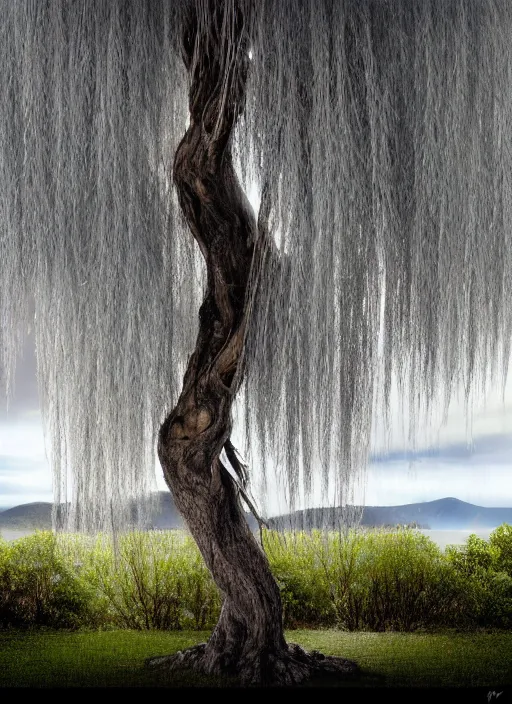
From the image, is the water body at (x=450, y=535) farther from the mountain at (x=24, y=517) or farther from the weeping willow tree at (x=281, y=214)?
the weeping willow tree at (x=281, y=214)

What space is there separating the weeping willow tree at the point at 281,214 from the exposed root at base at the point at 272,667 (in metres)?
0.71

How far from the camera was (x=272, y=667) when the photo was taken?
2.06 metres

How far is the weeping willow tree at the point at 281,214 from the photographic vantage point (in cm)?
146

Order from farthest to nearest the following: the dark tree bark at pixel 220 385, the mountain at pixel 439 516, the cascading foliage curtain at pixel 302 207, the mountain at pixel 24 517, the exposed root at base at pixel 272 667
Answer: the mountain at pixel 24 517 < the mountain at pixel 439 516 < the exposed root at base at pixel 272 667 < the dark tree bark at pixel 220 385 < the cascading foliage curtain at pixel 302 207

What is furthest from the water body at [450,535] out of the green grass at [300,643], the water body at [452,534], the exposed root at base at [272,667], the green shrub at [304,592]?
the exposed root at base at [272,667]

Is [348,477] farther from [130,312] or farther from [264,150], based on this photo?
[264,150]

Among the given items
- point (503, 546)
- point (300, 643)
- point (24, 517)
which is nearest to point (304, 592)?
point (300, 643)

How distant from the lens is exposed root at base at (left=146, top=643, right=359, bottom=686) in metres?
2.06

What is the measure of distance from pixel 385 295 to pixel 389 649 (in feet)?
5.82

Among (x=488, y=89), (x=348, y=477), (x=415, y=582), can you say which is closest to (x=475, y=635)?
(x=415, y=582)

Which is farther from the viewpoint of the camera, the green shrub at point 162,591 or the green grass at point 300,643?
the green shrub at point 162,591

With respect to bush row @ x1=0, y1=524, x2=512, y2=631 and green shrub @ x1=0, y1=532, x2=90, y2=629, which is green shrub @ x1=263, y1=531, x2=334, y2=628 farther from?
green shrub @ x1=0, y1=532, x2=90, y2=629

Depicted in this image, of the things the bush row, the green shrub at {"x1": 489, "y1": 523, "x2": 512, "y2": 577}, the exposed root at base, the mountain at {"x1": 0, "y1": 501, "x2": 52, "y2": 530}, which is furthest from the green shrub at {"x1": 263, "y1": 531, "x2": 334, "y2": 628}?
the mountain at {"x1": 0, "y1": 501, "x2": 52, "y2": 530}

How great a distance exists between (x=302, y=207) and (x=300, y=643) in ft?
6.24
